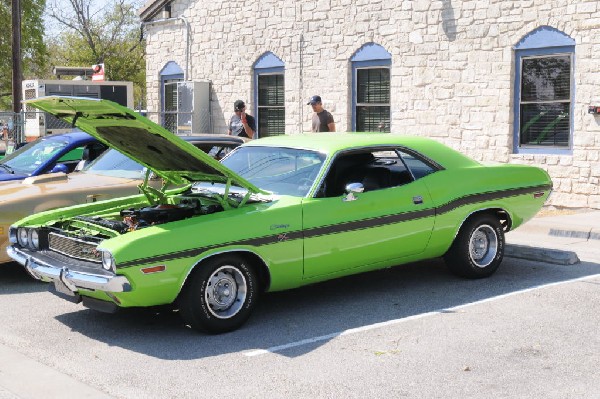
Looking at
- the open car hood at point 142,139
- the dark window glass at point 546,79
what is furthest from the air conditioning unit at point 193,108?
the open car hood at point 142,139

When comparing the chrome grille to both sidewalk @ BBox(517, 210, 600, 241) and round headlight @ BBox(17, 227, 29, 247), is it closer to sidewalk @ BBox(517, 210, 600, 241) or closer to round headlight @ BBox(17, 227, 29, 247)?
round headlight @ BBox(17, 227, 29, 247)

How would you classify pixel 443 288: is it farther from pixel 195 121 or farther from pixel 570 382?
pixel 195 121

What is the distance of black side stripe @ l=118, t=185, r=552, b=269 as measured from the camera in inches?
241

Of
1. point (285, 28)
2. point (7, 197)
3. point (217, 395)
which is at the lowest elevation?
point (217, 395)

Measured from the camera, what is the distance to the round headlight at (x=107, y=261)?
6.04m

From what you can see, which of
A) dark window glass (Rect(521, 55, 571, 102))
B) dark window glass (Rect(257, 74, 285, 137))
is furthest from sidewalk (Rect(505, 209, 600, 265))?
dark window glass (Rect(257, 74, 285, 137))

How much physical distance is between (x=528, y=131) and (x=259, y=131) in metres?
6.67

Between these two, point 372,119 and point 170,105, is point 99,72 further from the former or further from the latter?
point 372,119

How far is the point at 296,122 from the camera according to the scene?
57.5ft

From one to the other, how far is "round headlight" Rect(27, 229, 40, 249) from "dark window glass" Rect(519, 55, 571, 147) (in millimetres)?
9008

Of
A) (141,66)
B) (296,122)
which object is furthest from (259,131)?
(141,66)

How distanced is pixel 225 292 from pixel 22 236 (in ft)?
6.53

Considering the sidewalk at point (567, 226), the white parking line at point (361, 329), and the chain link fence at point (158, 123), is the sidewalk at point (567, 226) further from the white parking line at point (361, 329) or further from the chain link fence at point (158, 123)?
the chain link fence at point (158, 123)

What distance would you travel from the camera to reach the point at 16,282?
28.3 ft
